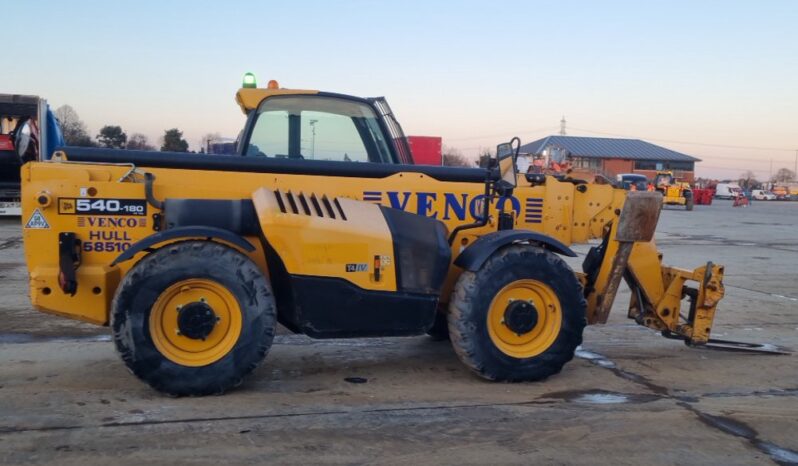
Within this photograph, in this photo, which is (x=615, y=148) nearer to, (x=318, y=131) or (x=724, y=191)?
(x=724, y=191)

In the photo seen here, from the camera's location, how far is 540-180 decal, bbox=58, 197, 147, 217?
4895mm

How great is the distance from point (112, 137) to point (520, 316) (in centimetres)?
681

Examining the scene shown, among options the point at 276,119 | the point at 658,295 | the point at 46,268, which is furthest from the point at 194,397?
the point at 658,295

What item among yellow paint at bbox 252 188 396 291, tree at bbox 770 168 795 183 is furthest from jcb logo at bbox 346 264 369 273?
tree at bbox 770 168 795 183

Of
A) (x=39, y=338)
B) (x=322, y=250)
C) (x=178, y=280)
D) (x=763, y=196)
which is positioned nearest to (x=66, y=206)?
(x=178, y=280)

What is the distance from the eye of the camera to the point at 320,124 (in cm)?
598

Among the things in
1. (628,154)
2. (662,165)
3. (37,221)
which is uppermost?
(628,154)

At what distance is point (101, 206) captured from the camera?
496 cm

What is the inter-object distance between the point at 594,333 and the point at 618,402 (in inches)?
96.2

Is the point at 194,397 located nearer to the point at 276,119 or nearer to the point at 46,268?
the point at 46,268

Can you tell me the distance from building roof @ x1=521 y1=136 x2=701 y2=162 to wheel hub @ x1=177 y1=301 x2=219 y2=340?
73379 millimetres

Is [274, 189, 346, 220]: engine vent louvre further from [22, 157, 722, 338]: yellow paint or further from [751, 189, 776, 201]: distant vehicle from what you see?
[751, 189, 776, 201]: distant vehicle

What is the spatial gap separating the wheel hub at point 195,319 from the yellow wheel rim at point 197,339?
29 millimetres

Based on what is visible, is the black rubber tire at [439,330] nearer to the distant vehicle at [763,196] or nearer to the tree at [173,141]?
the tree at [173,141]
